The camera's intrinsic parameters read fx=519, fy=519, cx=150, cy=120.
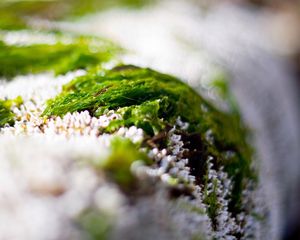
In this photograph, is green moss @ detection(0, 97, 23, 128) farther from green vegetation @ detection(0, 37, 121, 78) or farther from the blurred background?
the blurred background

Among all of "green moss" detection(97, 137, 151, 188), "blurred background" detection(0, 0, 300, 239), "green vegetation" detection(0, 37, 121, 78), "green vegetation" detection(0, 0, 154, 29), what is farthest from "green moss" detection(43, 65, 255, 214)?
"green vegetation" detection(0, 0, 154, 29)

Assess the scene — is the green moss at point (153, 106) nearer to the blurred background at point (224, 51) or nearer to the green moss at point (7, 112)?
the green moss at point (7, 112)

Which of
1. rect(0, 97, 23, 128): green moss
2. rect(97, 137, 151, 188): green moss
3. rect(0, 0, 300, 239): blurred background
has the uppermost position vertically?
rect(0, 0, 300, 239): blurred background

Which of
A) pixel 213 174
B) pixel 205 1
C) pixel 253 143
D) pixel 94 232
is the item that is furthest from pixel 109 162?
pixel 205 1

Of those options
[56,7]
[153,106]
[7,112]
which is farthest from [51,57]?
[56,7]

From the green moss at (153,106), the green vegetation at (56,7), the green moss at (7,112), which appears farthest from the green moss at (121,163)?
the green vegetation at (56,7)

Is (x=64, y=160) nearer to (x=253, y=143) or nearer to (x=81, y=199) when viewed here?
(x=81, y=199)
